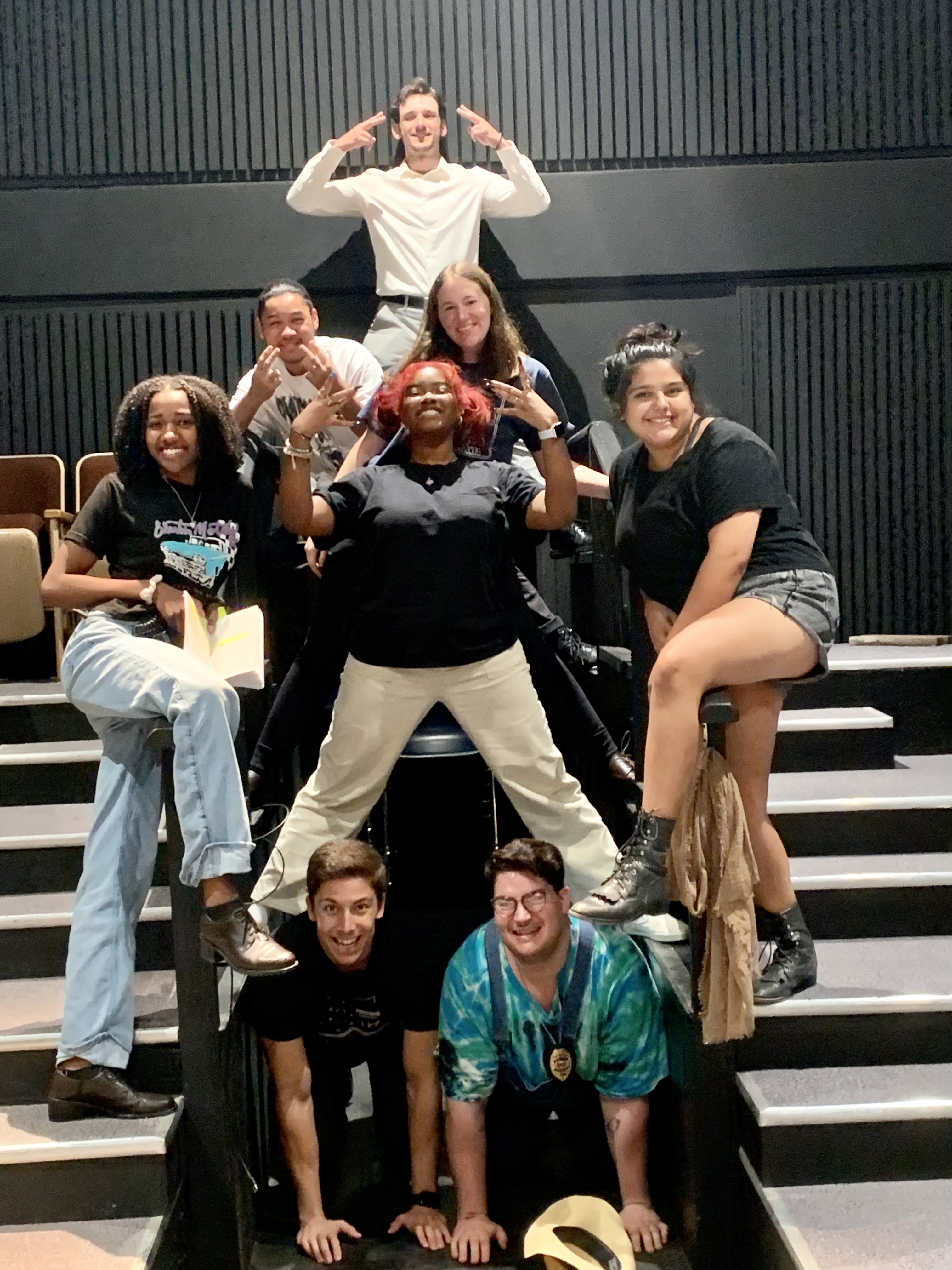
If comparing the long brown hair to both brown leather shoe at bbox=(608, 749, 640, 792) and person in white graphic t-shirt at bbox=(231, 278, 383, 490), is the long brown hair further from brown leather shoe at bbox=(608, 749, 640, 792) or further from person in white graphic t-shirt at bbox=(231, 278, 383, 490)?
brown leather shoe at bbox=(608, 749, 640, 792)

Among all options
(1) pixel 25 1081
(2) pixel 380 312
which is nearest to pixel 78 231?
(2) pixel 380 312

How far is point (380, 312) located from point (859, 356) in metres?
1.95

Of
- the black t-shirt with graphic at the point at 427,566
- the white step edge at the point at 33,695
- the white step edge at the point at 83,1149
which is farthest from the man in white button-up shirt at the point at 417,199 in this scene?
the white step edge at the point at 83,1149

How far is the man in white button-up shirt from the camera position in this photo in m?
4.24

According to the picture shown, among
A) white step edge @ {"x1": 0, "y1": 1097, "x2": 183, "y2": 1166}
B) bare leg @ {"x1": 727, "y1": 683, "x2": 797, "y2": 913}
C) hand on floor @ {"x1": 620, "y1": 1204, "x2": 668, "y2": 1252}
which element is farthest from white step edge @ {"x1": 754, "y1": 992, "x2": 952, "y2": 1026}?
white step edge @ {"x1": 0, "y1": 1097, "x2": 183, "y2": 1166}

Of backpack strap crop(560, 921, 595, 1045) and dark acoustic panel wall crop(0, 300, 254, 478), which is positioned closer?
backpack strap crop(560, 921, 595, 1045)

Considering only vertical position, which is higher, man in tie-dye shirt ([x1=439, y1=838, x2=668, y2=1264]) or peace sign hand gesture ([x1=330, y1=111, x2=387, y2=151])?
peace sign hand gesture ([x1=330, y1=111, x2=387, y2=151])

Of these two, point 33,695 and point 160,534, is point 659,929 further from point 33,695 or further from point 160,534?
point 33,695

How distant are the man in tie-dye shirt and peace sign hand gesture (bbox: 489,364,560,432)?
87 centimetres

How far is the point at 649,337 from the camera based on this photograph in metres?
2.68

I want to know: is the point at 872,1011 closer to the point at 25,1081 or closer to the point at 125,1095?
the point at 125,1095

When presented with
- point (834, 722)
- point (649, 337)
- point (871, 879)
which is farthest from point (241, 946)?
point (834, 722)

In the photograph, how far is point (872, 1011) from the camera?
245 cm

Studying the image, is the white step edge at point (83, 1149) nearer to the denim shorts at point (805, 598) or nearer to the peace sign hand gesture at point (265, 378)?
the denim shorts at point (805, 598)
